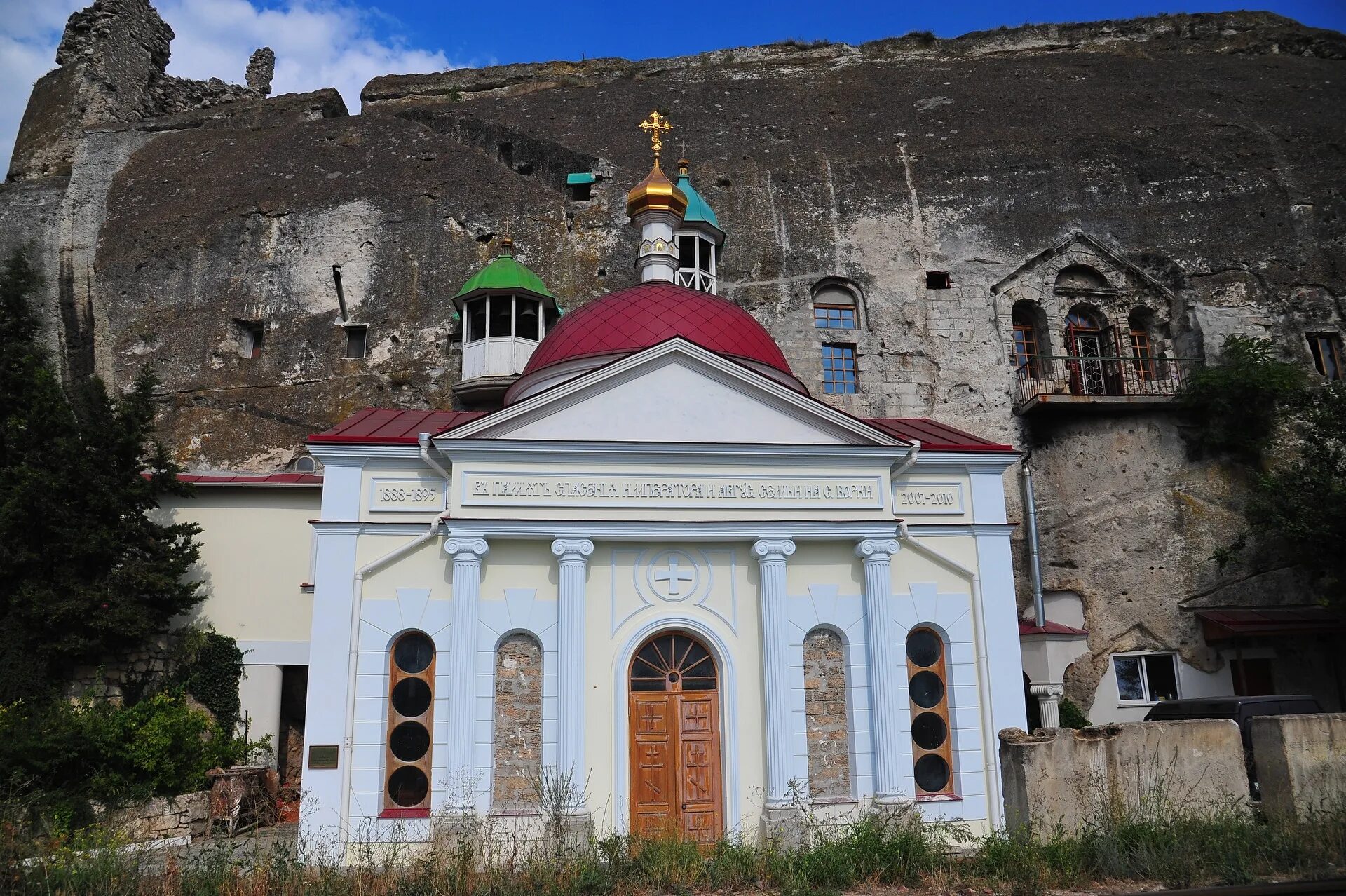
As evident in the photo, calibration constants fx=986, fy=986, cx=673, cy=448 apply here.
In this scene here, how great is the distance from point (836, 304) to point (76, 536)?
16554 millimetres

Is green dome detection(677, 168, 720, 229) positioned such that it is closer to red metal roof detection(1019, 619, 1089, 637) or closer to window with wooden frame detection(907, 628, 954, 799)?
red metal roof detection(1019, 619, 1089, 637)

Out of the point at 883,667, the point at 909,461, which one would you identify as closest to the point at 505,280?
the point at 909,461

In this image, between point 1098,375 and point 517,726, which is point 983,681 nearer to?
point 517,726

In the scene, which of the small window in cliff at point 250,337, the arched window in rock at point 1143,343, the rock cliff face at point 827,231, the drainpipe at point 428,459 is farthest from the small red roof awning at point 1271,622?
the small window in cliff at point 250,337

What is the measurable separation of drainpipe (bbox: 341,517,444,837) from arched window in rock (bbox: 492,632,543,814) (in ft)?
5.29

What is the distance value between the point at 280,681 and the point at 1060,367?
59.2ft

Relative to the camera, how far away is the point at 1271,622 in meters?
18.9

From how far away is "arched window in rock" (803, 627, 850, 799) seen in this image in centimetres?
1217

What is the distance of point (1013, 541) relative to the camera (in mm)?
20891

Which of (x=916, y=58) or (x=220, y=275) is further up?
(x=916, y=58)

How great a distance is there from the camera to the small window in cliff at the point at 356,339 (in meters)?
24.3

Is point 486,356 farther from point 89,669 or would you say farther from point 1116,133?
point 1116,133

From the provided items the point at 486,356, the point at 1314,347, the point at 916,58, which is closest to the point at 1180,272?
the point at 1314,347

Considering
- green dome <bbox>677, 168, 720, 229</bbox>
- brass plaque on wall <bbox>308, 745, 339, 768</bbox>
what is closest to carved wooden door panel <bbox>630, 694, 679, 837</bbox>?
brass plaque on wall <bbox>308, 745, 339, 768</bbox>
